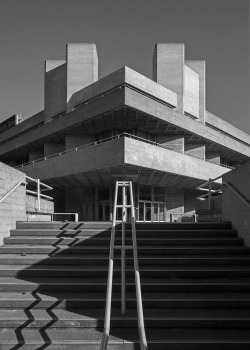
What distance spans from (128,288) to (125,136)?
15869mm

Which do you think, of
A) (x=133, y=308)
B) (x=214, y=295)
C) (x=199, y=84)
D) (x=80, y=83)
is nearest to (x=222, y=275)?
(x=214, y=295)

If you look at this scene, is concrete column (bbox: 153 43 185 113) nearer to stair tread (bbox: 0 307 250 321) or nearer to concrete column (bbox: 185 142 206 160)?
concrete column (bbox: 185 142 206 160)

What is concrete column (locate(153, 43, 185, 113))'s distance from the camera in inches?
1004

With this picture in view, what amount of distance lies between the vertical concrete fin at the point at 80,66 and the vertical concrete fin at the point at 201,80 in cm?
1013

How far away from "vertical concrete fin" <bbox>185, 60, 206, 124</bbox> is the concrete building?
95 mm

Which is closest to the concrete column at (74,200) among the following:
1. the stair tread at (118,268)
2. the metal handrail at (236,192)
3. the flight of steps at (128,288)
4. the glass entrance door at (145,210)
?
the glass entrance door at (145,210)

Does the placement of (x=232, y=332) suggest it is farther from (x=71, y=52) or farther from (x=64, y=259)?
(x=71, y=52)

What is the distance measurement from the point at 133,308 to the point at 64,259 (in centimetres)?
172

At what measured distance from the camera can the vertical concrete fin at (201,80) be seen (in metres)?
28.6

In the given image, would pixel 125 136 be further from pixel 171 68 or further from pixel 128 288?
pixel 128 288

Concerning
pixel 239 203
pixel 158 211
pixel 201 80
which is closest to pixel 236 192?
pixel 239 203

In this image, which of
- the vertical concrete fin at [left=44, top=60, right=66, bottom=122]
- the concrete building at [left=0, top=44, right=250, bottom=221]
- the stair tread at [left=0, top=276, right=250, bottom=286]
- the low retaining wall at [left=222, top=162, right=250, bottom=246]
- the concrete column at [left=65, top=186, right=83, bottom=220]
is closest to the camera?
the stair tread at [left=0, top=276, right=250, bottom=286]

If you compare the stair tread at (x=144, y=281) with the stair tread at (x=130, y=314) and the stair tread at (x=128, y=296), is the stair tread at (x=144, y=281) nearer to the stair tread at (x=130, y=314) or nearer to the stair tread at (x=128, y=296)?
the stair tread at (x=128, y=296)

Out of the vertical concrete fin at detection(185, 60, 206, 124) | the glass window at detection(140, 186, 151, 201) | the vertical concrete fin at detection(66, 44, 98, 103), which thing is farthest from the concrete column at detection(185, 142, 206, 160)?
the vertical concrete fin at detection(66, 44, 98, 103)
